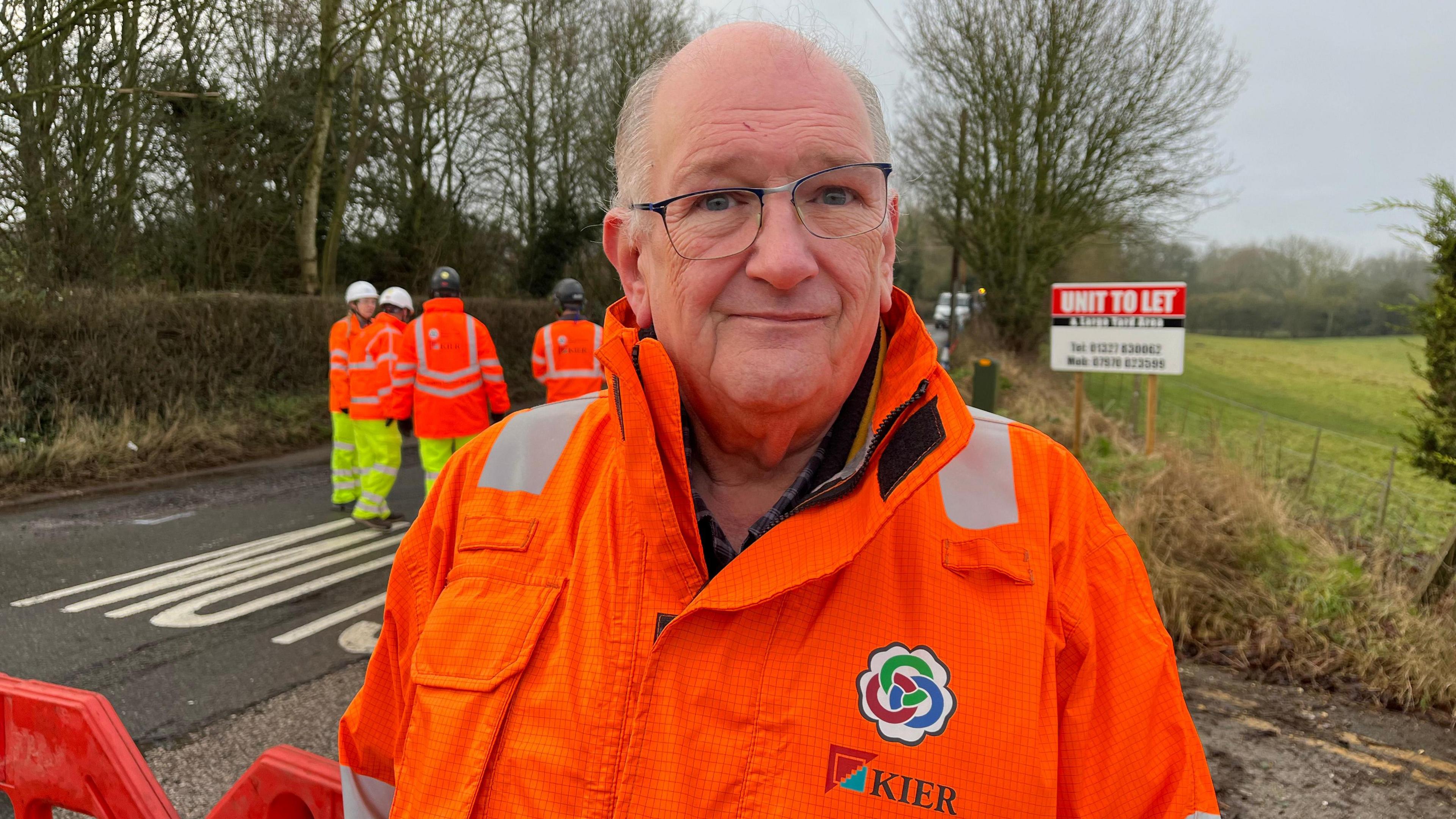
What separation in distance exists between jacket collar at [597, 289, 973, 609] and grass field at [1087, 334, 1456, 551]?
5247 mm

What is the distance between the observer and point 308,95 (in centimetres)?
1539

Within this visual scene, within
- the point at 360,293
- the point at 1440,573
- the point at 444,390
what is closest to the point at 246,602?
the point at 444,390

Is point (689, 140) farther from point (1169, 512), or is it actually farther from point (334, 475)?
point (334, 475)

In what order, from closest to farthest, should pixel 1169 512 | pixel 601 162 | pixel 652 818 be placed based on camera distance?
pixel 652 818
pixel 1169 512
pixel 601 162

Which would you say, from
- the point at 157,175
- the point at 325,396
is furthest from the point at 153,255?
the point at 325,396

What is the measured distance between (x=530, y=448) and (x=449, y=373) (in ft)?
19.4

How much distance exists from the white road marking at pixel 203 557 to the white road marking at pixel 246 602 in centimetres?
73

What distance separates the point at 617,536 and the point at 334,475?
7565mm

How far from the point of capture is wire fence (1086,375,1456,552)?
6.11m

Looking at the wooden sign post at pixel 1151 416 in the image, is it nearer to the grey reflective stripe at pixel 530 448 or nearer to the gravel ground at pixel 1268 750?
the gravel ground at pixel 1268 750

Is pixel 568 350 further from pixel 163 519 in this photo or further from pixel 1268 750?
pixel 1268 750

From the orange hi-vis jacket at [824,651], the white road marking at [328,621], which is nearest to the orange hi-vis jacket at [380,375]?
the white road marking at [328,621]

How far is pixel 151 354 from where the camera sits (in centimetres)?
1045

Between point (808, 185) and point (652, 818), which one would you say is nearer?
point (652, 818)
